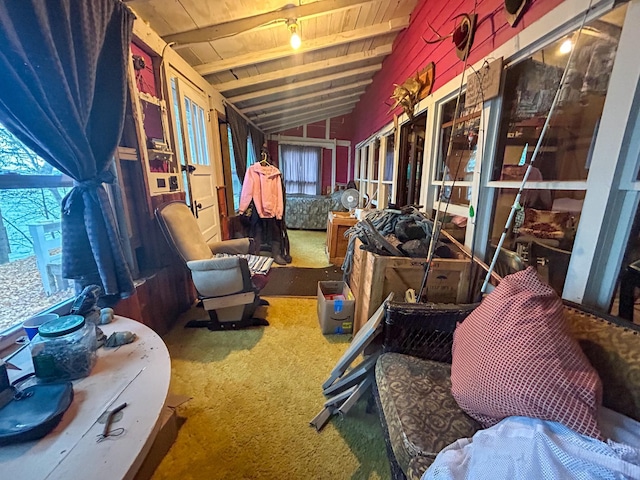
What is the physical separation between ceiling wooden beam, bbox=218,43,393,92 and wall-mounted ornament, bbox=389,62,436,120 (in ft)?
3.58

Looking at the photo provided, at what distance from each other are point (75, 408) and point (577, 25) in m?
2.09

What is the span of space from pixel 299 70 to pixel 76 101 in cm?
259

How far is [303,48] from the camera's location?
273cm

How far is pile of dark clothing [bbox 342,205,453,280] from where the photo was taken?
1.71 meters

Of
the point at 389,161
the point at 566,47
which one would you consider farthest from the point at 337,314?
the point at 389,161

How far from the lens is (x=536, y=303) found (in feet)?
2.78

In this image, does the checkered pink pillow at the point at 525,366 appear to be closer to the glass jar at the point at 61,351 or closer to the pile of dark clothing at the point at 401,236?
the pile of dark clothing at the point at 401,236

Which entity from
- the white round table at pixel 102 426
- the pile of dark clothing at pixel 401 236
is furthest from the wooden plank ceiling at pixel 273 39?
the white round table at pixel 102 426

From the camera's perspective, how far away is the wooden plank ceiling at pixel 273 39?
193 cm

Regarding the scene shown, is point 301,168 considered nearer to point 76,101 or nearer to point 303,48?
point 303,48

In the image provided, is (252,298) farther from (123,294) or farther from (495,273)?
(495,273)

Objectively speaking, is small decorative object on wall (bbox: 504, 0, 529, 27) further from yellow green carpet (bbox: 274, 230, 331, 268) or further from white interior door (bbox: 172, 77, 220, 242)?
yellow green carpet (bbox: 274, 230, 331, 268)

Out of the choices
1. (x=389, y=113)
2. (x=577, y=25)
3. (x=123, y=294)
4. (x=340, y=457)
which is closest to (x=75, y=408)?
(x=123, y=294)

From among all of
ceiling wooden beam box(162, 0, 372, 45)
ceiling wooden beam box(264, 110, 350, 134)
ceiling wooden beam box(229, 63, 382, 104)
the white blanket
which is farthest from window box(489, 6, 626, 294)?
ceiling wooden beam box(264, 110, 350, 134)
